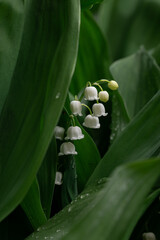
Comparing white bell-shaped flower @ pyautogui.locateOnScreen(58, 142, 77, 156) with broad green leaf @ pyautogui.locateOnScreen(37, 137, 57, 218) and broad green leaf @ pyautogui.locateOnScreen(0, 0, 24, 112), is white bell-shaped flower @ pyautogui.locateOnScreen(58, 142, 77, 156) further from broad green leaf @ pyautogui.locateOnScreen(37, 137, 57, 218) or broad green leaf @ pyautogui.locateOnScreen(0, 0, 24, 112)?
broad green leaf @ pyautogui.locateOnScreen(0, 0, 24, 112)

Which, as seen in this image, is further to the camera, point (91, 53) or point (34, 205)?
point (91, 53)

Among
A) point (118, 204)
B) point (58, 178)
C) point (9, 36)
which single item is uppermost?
point (9, 36)

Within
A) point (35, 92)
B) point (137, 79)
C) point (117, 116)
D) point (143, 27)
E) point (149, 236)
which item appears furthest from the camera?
point (143, 27)

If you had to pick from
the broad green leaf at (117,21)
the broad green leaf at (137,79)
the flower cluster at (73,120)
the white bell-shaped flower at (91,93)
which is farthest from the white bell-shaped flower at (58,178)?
the broad green leaf at (117,21)

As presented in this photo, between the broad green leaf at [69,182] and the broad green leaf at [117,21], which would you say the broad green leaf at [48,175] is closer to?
the broad green leaf at [69,182]

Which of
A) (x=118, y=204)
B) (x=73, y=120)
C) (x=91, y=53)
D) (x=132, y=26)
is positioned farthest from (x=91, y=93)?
(x=132, y=26)

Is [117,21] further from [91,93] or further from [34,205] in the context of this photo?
[34,205]
